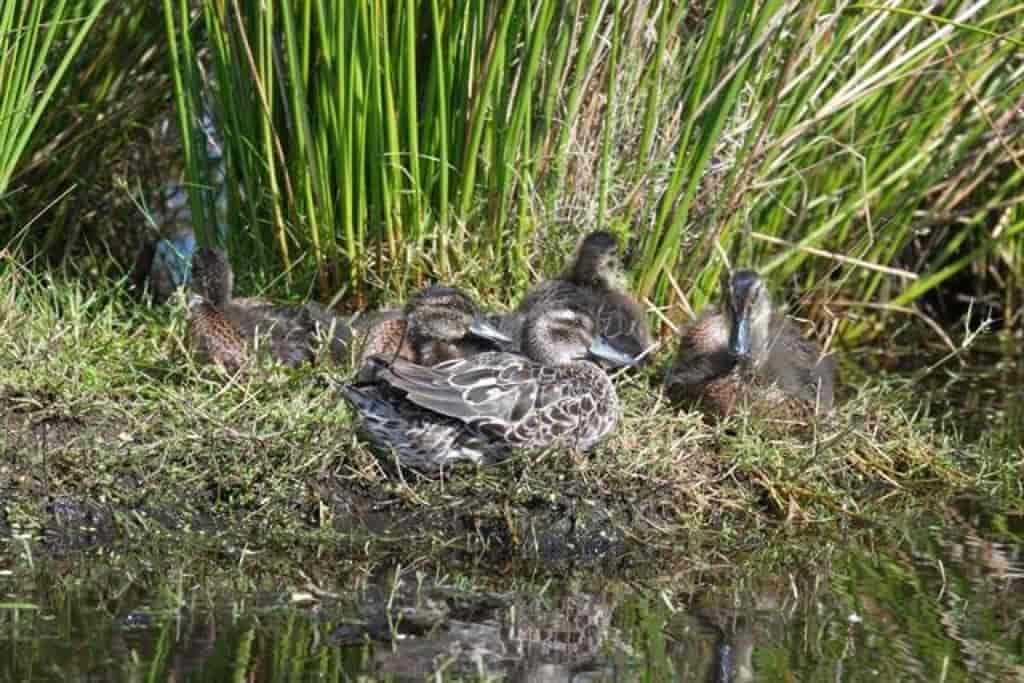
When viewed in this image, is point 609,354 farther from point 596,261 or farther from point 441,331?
point 441,331

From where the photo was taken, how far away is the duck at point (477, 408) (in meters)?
6.48

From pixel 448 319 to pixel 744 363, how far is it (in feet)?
3.75

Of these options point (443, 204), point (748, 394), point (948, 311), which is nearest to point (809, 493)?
→ point (748, 394)

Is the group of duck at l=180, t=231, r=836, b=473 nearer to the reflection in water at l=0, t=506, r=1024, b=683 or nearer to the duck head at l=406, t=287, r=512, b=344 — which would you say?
the duck head at l=406, t=287, r=512, b=344

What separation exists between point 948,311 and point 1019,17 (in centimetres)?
241

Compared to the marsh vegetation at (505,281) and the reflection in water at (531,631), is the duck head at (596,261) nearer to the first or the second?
the marsh vegetation at (505,281)

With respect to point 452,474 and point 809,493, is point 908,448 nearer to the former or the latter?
point 809,493

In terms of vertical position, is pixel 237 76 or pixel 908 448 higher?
pixel 237 76

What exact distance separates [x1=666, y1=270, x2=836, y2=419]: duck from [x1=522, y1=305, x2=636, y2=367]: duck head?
1.25ft

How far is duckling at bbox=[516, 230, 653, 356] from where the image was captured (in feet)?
24.1

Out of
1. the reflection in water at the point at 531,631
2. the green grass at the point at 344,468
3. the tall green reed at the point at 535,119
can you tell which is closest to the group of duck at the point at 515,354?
the green grass at the point at 344,468

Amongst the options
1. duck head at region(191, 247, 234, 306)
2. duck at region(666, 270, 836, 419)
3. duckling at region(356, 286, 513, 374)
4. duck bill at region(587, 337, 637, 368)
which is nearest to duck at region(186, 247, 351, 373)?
duck head at region(191, 247, 234, 306)

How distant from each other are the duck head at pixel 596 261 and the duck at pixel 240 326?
0.90 metres

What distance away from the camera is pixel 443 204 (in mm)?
7539
